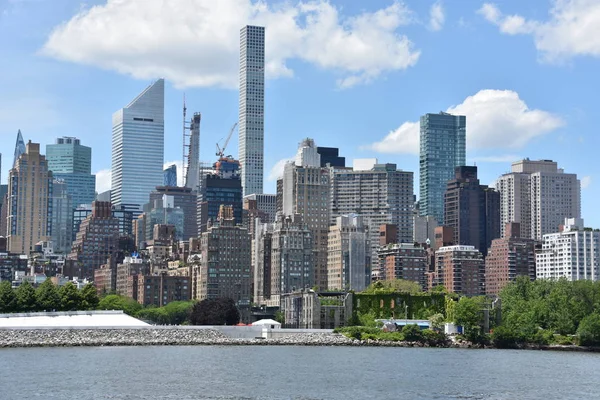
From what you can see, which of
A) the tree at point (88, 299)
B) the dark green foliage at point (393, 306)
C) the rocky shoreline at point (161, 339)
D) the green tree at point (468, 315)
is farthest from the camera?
the tree at point (88, 299)

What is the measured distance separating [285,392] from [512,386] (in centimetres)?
2021

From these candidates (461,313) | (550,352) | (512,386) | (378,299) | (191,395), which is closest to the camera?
(191,395)

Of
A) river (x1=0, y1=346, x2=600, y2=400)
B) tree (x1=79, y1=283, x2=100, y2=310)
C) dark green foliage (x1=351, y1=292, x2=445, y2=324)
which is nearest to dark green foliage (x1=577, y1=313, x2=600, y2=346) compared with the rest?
river (x1=0, y1=346, x2=600, y2=400)

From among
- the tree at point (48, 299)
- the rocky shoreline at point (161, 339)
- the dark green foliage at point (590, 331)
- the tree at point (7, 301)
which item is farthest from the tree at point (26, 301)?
the dark green foliage at point (590, 331)

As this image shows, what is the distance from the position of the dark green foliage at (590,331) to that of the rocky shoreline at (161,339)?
1.12m

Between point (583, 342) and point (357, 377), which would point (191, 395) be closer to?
point (357, 377)

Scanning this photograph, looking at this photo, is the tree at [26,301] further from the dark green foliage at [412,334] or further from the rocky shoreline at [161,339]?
the dark green foliage at [412,334]

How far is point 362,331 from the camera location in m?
162

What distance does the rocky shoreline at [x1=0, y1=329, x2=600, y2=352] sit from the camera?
147750 mm

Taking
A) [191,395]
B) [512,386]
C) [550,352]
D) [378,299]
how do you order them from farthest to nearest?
[378,299]
[550,352]
[512,386]
[191,395]

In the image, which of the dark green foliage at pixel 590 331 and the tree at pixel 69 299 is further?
the tree at pixel 69 299

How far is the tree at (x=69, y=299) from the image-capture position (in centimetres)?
17712

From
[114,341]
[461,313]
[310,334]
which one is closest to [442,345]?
[461,313]

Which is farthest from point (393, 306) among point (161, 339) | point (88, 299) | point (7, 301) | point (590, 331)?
point (7, 301)
